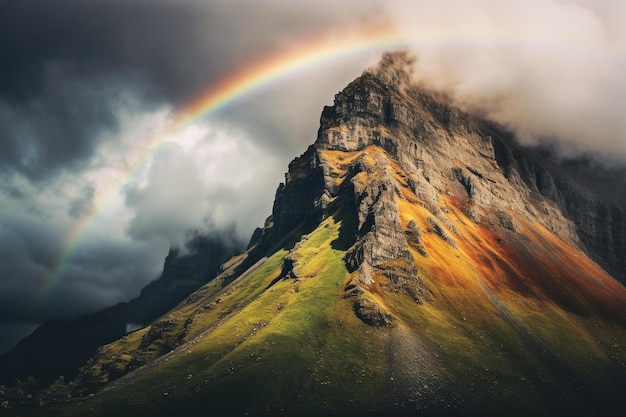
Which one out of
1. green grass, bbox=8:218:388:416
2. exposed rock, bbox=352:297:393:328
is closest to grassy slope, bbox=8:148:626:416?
green grass, bbox=8:218:388:416

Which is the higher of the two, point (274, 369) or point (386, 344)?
point (274, 369)

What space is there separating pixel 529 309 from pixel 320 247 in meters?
83.5

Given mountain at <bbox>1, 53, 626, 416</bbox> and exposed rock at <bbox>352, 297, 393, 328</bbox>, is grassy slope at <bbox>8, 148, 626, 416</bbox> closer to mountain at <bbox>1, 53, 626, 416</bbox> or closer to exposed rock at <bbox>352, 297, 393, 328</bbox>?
mountain at <bbox>1, 53, 626, 416</bbox>

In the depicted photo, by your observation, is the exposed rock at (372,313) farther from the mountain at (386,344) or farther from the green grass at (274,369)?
the green grass at (274,369)

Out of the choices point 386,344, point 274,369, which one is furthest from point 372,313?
point 274,369

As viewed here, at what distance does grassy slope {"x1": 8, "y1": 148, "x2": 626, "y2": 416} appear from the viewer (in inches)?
3442

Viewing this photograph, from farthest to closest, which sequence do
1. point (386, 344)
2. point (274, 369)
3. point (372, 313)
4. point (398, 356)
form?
point (372, 313) → point (386, 344) → point (398, 356) → point (274, 369)

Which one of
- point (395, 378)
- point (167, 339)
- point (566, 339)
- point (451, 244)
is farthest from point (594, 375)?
point (167, 339)

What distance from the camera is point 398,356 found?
4225 inches

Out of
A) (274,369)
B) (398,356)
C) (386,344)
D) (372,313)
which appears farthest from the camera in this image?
(372,313)

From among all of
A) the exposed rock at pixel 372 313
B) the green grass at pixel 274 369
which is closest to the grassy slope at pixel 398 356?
the green grass at pixel 274 369

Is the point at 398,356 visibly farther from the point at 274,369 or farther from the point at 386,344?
the point at 274,369

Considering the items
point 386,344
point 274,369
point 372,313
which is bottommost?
point 386,344

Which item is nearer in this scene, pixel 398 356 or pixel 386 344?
pixel 398 356
